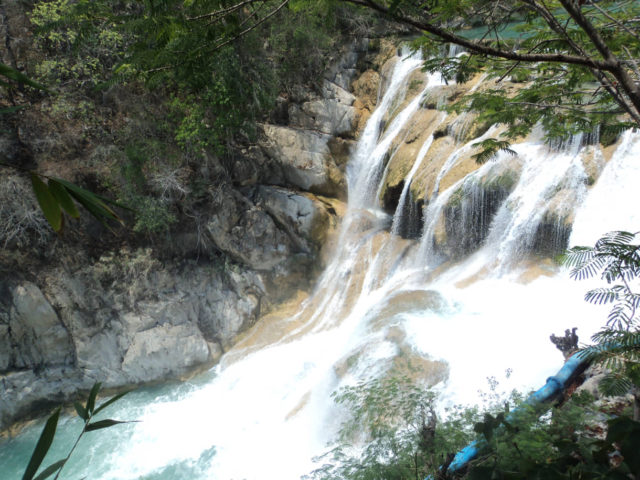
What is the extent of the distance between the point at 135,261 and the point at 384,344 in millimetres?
5591

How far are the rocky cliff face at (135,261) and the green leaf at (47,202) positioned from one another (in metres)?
7.73

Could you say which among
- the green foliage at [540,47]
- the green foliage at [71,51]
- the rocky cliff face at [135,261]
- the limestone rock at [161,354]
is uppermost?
the green foliage at [71,51]

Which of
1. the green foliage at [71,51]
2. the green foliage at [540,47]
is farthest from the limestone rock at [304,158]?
the green foliage at [540,47]

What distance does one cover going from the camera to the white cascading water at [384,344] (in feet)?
18.7

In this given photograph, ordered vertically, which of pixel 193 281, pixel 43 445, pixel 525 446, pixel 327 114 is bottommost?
pixel 193 281

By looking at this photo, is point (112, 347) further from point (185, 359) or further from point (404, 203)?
point (404, 203)

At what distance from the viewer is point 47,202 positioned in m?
0.80

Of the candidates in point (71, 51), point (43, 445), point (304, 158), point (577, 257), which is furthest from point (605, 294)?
point (71, 51)

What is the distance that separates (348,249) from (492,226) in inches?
133

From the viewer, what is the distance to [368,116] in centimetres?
1140

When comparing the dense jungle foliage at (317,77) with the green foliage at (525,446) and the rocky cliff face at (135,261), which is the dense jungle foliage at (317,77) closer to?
the green foliage at (525,446)

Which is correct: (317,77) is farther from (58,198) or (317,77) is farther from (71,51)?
(58,198)

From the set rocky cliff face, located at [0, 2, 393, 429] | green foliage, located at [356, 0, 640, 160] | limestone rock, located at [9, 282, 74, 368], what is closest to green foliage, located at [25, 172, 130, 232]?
green foliage, located at [356, 0, 640, 160]

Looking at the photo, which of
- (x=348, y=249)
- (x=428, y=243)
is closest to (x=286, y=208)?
(x=348, y=249)
